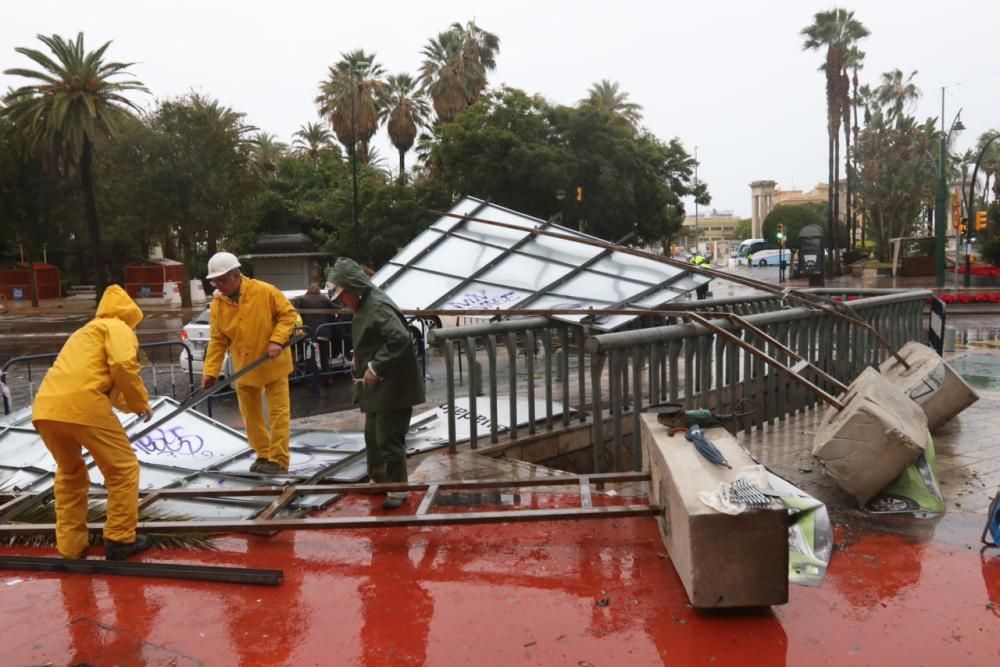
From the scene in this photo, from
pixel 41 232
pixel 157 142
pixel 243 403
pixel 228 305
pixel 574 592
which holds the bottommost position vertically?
pixel 574 592

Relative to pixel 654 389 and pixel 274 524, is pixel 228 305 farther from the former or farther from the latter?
pixel 654 389

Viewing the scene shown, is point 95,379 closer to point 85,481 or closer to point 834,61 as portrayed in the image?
point 85,481

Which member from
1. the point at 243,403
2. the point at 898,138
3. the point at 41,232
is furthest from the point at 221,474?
the point at 898,138

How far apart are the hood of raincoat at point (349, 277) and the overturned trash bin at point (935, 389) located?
4.34 m

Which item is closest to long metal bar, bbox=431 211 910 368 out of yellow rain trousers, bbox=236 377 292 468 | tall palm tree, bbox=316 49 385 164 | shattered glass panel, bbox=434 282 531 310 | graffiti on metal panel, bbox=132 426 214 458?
shattered glass panel, bbox=434 282 531 310

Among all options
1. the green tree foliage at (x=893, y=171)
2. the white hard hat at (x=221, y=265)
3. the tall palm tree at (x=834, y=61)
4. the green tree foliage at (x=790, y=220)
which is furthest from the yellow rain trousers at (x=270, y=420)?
the green tree foliage at (x=790, y=220)

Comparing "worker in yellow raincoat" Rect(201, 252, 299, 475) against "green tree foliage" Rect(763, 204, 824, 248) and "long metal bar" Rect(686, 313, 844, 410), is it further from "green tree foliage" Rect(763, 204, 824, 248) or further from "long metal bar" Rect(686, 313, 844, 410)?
"green tree foliage" Rect(763, 204, 824, 248)

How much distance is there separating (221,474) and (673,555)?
357 cm

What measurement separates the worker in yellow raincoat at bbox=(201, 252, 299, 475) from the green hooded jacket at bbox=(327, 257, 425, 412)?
1130 mm

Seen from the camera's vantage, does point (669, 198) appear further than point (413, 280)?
Yes

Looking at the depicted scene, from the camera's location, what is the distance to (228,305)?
6293 mm

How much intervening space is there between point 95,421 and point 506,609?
2.43 metres

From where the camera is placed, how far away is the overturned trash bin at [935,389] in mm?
6641

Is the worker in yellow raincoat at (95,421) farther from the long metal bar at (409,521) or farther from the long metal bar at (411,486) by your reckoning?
the long metal bar at (411,486)
